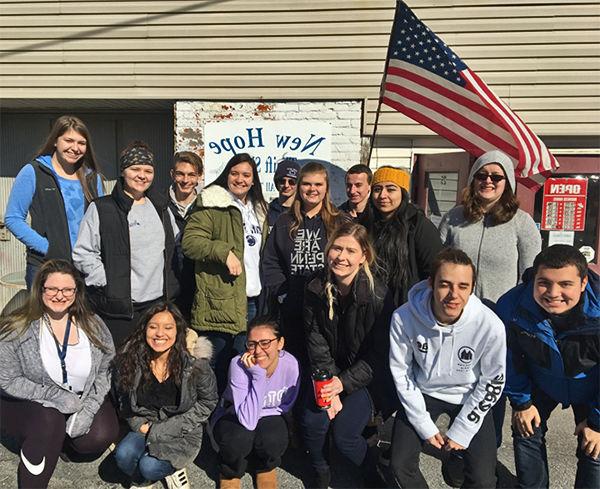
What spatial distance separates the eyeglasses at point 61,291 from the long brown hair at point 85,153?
0.79 metres

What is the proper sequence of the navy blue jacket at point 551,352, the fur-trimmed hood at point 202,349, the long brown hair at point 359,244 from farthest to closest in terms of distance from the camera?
the fur-trimmed hood at point 202,349
the long brown hair at point 359,244
the navy blue jacket at point 551,352

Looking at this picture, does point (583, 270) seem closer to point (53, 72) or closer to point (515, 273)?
point (515, 273)

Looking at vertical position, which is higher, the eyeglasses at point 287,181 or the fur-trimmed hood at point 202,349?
the eyeglasses at point 287,181

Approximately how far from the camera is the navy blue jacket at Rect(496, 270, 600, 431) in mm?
2523

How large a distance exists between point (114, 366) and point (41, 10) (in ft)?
15.8

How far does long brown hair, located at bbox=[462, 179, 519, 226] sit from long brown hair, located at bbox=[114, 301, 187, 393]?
199 cm

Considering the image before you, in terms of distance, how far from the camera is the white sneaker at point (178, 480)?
→ 278cm

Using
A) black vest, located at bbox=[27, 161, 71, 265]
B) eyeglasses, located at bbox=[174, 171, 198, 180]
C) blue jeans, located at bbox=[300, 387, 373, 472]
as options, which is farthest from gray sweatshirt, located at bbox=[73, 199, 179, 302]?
blue jeans, located at bbox=[300, 387, 373, 472]

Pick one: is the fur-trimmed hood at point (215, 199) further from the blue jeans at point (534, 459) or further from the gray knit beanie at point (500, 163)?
the blue jeans at point (534, 459)

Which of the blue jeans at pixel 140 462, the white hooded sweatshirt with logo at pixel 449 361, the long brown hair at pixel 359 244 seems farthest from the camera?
the long brown hair at pixel 359 244

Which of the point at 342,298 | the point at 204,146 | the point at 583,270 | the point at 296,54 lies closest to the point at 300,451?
the point at 342,298

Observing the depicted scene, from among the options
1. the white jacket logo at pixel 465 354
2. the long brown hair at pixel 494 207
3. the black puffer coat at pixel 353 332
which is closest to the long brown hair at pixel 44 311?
the black puffer coat at pixel 353 332

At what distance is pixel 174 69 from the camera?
571 centimetres

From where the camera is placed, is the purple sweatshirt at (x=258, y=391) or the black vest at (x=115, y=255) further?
the black vest at (x=115, y=255)
